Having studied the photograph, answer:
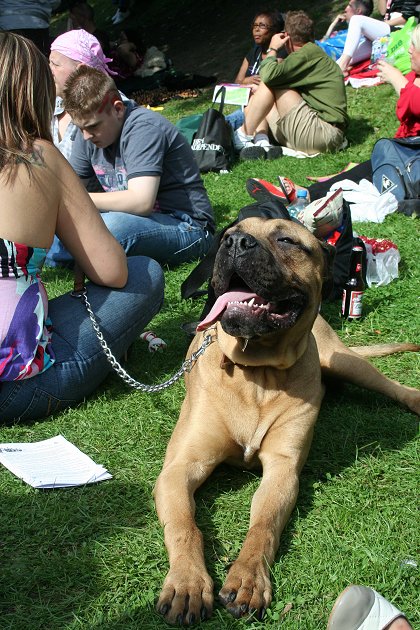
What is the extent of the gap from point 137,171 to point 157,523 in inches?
120

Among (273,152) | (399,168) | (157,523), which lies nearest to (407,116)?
(399,168)

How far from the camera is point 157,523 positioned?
9.89ft

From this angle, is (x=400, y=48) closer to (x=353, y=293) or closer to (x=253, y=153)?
(x=253, y=153)

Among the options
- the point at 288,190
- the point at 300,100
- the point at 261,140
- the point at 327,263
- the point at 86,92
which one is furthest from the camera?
the point at 261,140

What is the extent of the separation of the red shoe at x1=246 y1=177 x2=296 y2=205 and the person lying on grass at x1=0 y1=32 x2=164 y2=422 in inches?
102

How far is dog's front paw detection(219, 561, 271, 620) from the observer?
2.48 m

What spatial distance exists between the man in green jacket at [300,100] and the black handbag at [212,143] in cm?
55

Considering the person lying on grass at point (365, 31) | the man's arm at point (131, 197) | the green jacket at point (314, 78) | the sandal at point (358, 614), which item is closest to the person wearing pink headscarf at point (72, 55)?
the man's arm at point (131, 197)

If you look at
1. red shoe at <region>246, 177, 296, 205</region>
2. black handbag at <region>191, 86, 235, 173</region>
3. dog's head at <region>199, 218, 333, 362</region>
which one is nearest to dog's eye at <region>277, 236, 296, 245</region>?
dog's head at <region>199, 218, 333, 362</region>

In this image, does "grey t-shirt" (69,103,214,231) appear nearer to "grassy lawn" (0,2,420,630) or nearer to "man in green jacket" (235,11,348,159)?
"grassy lawn" (0,2,420,630)

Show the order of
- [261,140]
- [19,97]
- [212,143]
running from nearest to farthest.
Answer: [19,97] < [212,143] < [261,140]

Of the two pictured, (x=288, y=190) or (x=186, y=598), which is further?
(x=288, y=190)

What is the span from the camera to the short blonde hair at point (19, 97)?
3424 mm

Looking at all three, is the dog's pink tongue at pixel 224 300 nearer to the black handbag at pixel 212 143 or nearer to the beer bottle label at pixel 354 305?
the beer bottle label at pixel 354 305
